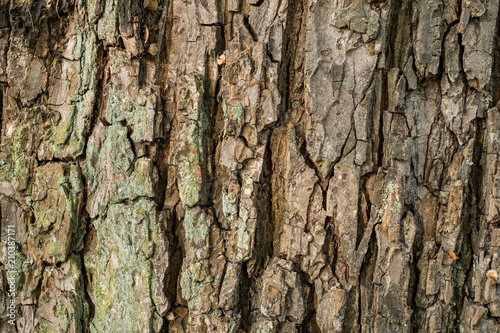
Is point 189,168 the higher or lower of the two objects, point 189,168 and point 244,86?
the lower

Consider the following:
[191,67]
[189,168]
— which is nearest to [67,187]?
[189,168]

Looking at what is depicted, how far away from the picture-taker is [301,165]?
1449 mm

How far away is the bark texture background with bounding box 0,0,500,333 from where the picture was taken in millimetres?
1436

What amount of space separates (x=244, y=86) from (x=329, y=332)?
3.26 feet

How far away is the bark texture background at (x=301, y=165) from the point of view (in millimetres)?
1436

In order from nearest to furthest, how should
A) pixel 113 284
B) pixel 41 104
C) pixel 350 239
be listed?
pixel 350 239
pixel 113 284
pixel 41 104

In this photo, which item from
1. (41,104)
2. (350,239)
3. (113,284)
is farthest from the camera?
(41,104)

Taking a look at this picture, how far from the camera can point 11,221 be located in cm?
173

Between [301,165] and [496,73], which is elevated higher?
[496,73]

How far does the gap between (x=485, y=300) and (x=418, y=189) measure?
486 mm

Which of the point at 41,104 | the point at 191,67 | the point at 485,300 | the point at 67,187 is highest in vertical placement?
the point at 191,67

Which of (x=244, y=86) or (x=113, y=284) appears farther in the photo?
(x=113, y=284)

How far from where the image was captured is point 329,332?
1446mm

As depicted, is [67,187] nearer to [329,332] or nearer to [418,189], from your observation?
[329,332]
